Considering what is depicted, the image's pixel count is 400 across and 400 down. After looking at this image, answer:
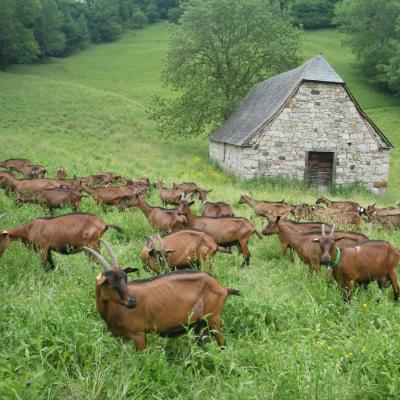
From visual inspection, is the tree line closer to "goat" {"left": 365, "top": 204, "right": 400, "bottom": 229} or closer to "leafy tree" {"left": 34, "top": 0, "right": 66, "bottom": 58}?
"leafy tree" {"left": 34, "top": 0, "right": 66, "bottom": 58}

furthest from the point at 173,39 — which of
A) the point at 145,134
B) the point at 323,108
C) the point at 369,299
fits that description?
the point at 369,299

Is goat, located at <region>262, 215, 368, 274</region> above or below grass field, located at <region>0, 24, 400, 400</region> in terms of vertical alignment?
below

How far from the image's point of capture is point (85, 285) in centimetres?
608

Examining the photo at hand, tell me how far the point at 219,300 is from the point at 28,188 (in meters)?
9.42

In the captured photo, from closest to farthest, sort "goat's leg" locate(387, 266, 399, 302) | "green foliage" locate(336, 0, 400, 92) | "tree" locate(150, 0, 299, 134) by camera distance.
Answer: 1. "goat's leg" locate(387, 266, 399, 302)
2. "tree" locate(150, 0, 299, 134)
3. "green foliage" locate(336, 0, 400, 92)

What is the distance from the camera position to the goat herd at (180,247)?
457 cm

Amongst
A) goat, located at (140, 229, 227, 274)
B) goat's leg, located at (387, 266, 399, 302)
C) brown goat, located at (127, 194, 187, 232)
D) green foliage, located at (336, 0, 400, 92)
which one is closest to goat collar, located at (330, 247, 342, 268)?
goat's leg, located at (387, 266, 399, 302)

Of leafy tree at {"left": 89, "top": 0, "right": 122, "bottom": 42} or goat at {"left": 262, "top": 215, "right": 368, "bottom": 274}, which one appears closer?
goat at {"left": 262, "top": 215, "right": 368, "bottom": 274}

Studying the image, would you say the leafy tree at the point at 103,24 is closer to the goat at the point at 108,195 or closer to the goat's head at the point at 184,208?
the goat at the point at 108,195

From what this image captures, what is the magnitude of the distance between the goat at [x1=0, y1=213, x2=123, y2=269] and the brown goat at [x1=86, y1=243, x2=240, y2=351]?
3.00 meters

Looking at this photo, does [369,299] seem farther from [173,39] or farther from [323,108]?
[173,39]

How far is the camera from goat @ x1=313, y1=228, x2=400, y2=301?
6.39m

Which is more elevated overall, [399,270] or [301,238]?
[301,238]

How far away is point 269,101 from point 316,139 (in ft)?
12.1
